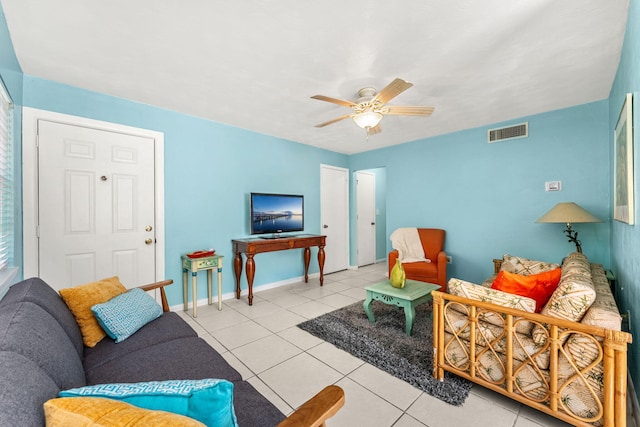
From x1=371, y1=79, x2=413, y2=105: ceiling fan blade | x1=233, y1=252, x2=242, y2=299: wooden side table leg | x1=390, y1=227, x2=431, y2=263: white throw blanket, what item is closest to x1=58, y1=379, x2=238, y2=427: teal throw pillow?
x1=371, y1=79, x2=413, y2=105: ceiling fan blade

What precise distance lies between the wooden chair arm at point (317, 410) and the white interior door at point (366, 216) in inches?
185

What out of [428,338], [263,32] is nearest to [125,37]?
[263,32]

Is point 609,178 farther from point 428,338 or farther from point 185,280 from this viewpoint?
point 185,280

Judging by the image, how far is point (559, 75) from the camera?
2391mm

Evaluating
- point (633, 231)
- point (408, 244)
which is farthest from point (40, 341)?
point (408, 244)

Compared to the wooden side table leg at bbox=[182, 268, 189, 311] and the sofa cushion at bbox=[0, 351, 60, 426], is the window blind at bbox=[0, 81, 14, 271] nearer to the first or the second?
the wooden side table leg at bbox=[182, 268, 189, 311]

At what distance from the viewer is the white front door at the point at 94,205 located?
248cm

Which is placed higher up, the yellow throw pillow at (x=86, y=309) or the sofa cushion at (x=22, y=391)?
the sofa cushion at (x=22, y=391)

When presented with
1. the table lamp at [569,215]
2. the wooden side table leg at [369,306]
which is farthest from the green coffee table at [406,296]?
the table lamp at [569,215]

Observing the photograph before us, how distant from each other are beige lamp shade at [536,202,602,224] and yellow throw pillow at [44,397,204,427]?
11.3 ft

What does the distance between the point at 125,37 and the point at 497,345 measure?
3154 mm

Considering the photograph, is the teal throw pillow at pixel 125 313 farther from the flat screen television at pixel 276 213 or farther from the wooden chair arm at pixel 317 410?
the flat screen television at pixel 276 213

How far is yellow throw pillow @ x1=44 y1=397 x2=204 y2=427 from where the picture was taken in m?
Result: 0.58

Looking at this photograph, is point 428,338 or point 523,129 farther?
point 523,129
